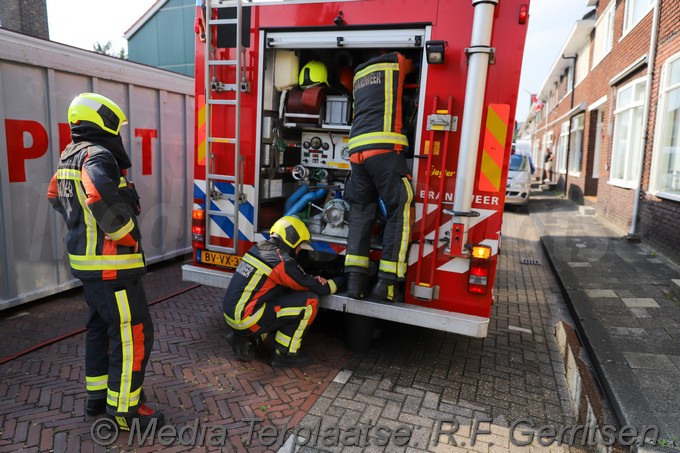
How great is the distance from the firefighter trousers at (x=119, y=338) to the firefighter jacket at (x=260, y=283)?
32.2 inches

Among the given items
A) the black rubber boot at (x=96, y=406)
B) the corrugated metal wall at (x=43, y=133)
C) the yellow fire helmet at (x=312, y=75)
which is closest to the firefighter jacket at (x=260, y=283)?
the black rubber boot at (x=96, y=406)

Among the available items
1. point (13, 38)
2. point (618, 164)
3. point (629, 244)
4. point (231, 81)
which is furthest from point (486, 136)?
point (618, 164)

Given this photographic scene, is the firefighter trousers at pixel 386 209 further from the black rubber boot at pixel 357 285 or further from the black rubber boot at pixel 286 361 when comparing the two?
the black rubber boot at pixel 286 361

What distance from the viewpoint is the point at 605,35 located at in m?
13.2

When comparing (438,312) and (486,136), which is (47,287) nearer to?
(438,312)

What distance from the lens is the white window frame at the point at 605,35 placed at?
12.5 m

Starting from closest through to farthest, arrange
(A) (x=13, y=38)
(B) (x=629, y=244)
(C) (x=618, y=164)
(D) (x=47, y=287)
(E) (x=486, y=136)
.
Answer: (E) (x=486, y=136), (A) (x=13, y=38), (D) (x=47, y=287), (B) (x=629, y=244), (C) (x=618, y=164)

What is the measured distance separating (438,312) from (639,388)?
1653 millimetres

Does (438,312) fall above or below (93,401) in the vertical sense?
above

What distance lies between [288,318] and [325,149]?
1.77 metres

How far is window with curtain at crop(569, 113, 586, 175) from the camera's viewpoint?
54.2ft

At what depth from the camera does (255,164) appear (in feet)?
13.3

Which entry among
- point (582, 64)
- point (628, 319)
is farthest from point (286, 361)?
point (582, 64)

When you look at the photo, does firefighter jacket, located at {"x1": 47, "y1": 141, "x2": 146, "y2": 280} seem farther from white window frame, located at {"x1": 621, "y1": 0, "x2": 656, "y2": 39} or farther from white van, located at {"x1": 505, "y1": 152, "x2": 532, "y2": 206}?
white van, located at {"x1": 505, "y1": 152, "x2": 532, "y2": 206}
